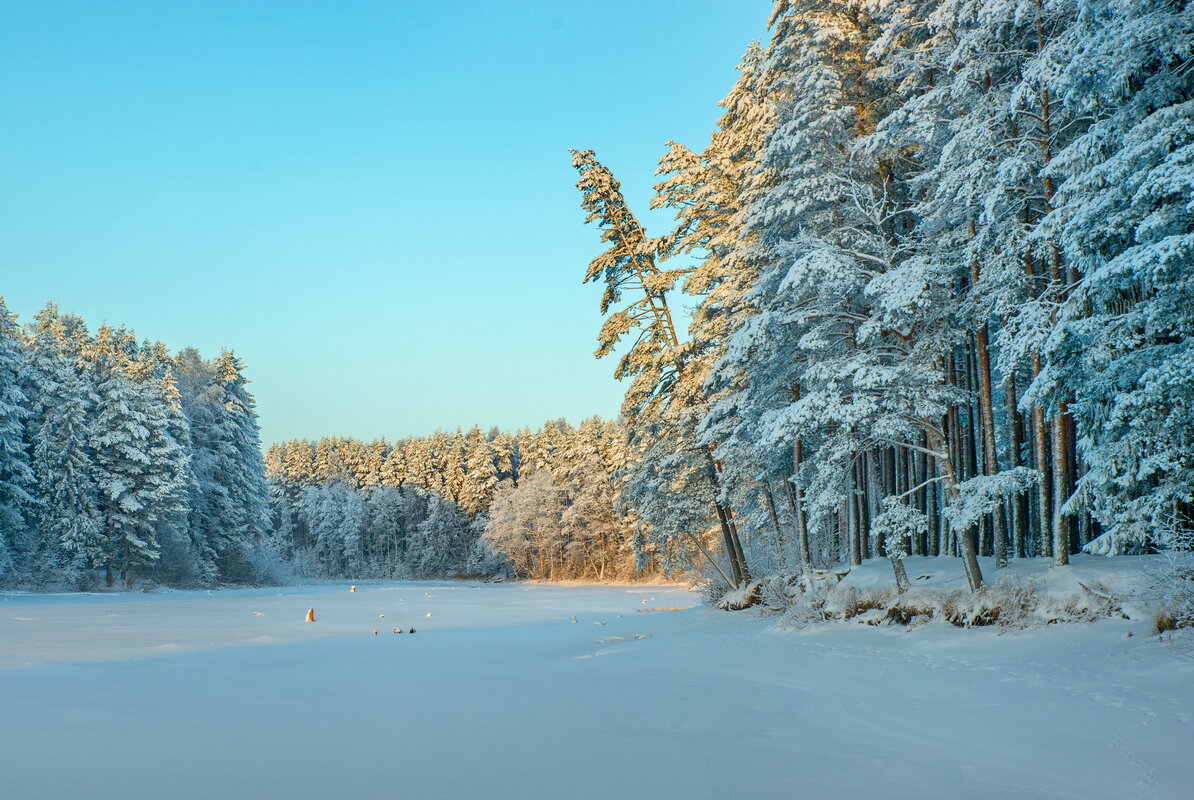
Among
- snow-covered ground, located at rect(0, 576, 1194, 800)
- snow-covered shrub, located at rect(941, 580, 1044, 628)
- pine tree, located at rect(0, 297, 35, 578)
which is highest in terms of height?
pine tree, located at rect(0, 297, 35, 578)

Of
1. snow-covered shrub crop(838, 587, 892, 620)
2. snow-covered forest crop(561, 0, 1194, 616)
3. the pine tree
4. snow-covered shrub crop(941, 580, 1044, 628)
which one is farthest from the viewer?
the pine tree

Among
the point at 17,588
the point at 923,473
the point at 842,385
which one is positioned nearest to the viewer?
the point at 842,385

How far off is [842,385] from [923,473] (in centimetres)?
607

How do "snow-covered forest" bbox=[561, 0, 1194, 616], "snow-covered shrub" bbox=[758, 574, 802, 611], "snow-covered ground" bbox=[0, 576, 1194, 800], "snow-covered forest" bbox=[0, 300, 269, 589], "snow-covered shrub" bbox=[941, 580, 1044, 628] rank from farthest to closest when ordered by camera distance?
1. "snow-covered forest" bbox=[0, 300, 269, 589]
2. "snow-covered shrub" bbox=[758, 574, 802, 611]
3. "snow-covered shrub" bbox=[941, 580, 1044, 628]
4. "snow-covered forest" bbox=[561, 0, 1194, 616]
5. "snow-covered ground" bbox=[0, 576, 1194, 800]

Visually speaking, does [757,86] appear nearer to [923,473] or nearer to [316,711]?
[923,473]

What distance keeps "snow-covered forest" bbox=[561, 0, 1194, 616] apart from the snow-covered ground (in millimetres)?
2740

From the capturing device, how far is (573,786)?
5.18m

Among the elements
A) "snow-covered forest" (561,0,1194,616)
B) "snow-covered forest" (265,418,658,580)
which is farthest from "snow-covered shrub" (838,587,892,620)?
"snow-covered forest" (265,418,658,580)

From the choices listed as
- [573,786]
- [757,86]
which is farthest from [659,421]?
[573,786]

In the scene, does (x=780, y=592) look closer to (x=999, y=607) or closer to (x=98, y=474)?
(x=999, y=607)

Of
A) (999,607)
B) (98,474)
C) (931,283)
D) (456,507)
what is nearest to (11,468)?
(98,474)

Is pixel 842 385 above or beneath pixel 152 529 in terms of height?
above

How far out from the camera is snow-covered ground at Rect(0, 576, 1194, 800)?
523 cm

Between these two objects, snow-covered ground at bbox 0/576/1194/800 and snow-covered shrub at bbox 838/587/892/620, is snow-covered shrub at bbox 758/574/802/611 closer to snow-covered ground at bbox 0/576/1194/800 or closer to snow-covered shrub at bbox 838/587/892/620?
snow-covered shrub at bbox 838/587/892/620
